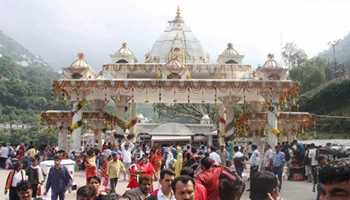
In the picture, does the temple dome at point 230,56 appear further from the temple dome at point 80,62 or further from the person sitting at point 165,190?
the person sitting at point 165,190

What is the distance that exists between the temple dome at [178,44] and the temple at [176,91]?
7 cm

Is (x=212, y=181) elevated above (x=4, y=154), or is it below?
above

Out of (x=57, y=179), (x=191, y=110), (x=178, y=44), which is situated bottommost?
(x=57, y=179)

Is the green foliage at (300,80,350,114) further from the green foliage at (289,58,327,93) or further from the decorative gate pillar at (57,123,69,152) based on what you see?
the decorative gate pillar at (57,123,69,152)

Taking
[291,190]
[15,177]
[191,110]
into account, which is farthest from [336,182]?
[191,110]

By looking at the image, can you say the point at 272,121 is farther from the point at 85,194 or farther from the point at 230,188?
the point at 85,194

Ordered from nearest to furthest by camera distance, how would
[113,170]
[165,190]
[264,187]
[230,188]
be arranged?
[264,187]
[230,188]
[165,190]
[113,170]

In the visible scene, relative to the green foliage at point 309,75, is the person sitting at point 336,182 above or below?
below

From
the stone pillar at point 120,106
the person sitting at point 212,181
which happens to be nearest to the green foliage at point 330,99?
the stone pillar at point 120,106

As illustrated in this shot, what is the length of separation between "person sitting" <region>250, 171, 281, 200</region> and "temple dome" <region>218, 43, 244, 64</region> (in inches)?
962

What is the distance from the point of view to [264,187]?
4598 mm

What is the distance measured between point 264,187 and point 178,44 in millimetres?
28893

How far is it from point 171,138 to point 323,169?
46.2m

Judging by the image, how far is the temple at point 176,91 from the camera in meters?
24.9
